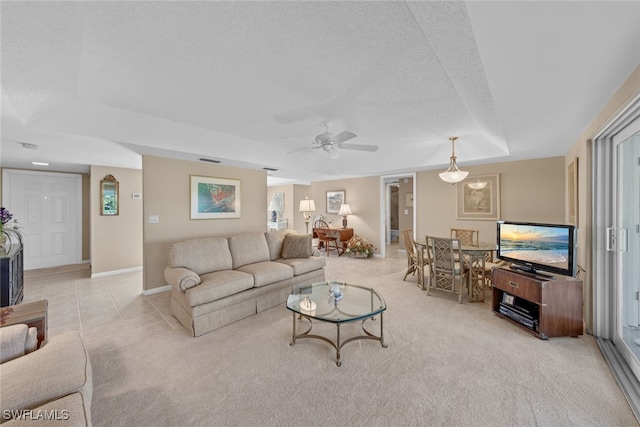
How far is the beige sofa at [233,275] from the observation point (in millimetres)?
2646

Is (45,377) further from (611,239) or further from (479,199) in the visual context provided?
(479,199)

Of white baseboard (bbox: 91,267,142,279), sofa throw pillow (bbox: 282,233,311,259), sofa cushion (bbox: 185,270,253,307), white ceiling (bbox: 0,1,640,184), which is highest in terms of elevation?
white ceiling (bbox: 0,1,640,184)

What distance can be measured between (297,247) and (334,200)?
3581 mm

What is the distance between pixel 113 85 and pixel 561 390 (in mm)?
4155

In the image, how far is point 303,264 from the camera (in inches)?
146

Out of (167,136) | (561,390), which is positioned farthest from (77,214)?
(561,390)

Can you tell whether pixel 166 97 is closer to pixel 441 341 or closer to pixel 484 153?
pixel 441 341

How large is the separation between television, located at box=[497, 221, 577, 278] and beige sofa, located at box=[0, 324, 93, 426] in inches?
147

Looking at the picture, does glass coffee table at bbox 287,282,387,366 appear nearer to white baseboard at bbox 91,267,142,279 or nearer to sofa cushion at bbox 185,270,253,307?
sofa cushion at bbox 185,270,253,307

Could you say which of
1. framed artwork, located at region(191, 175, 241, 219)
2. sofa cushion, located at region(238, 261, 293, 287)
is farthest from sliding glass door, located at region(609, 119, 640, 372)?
framed artwork, located at region(191, 175, 241, 219)

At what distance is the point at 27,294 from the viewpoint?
3787 mm

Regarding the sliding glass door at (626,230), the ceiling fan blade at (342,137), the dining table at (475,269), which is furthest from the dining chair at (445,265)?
the ceiling fan blade at (342,137)

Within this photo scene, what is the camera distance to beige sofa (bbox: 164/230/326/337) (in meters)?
2.65

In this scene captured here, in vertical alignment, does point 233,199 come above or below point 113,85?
below
